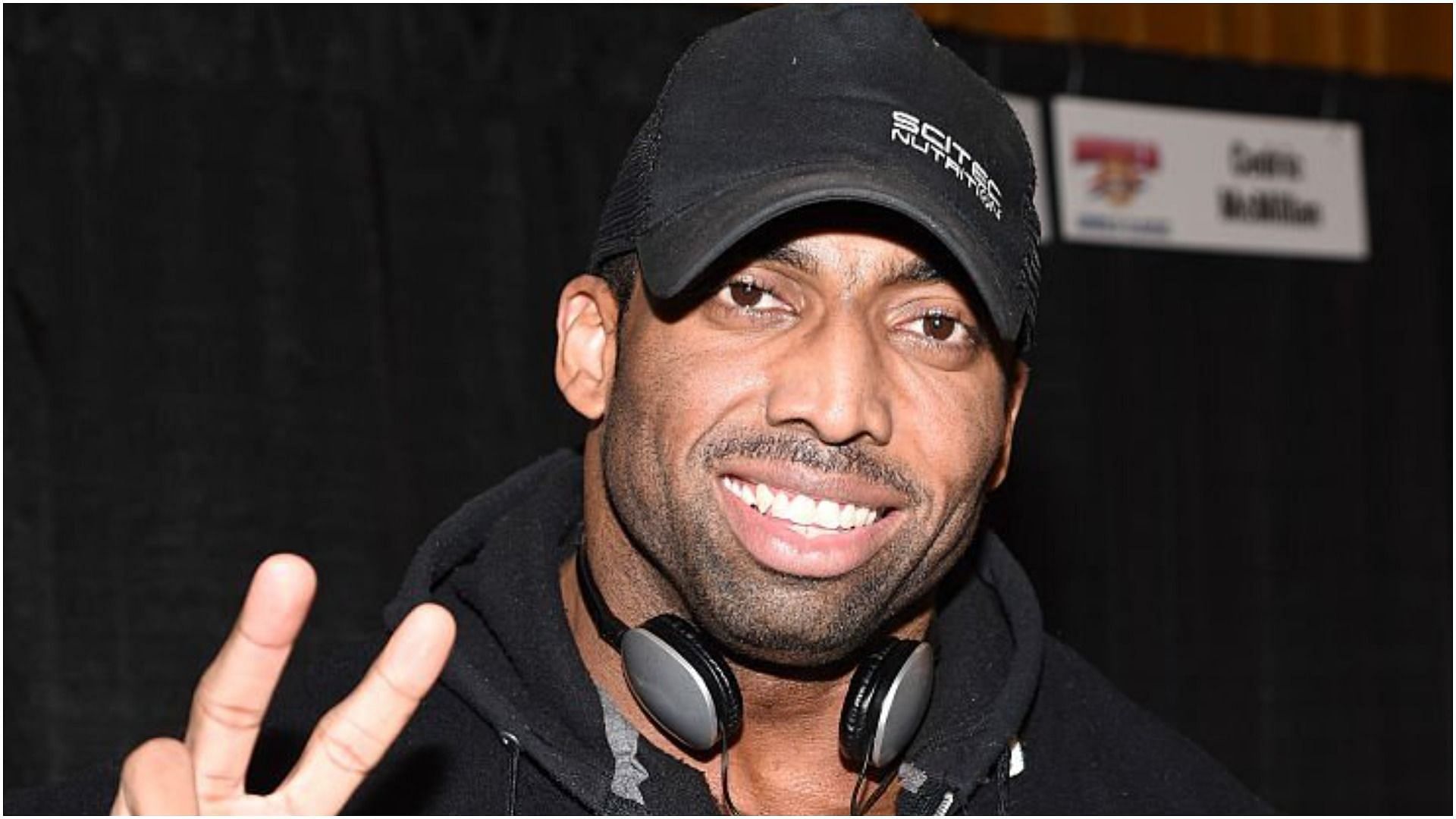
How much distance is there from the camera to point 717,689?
1.33 metres

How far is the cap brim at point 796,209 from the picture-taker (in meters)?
1.25

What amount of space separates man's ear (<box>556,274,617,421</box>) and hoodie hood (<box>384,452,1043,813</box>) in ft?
0.39

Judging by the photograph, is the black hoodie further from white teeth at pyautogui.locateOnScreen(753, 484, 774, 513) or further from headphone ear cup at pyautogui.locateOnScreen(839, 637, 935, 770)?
white teeth at pyautogui.locateOnScreen(753, 484, 774, 513)

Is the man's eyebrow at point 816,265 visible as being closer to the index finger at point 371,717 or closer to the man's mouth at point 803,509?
the man's mouth at point 803,509

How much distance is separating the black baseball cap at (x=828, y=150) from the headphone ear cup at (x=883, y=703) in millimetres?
257

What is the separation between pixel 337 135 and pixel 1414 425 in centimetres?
189

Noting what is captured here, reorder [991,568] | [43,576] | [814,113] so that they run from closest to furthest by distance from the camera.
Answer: [814,113]
[991,568]
[43,576]

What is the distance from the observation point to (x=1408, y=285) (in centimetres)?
317

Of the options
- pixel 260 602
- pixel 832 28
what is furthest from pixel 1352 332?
pixel 260 602

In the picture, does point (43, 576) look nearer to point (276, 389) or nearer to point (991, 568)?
point (276, 389)

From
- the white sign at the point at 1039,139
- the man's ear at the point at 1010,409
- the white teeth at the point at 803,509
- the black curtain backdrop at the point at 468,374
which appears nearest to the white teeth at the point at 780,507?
the white teeth at the point at 803,509

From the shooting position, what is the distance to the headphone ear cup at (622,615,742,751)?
1325mm

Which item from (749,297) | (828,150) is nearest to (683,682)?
(749,297)

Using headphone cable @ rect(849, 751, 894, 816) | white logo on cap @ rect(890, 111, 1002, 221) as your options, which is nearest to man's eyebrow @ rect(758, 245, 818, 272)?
white logo on cap @ rect(890, 111, 1002, 221)
